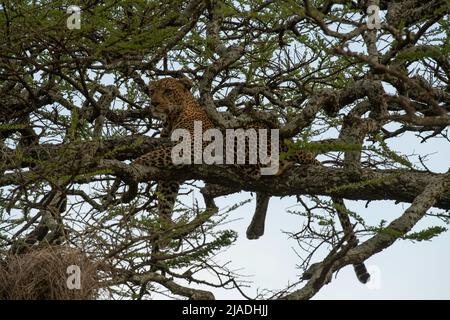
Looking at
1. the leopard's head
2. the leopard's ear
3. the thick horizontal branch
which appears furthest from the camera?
the leopard's ear

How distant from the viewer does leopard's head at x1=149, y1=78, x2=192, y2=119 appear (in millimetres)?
10656

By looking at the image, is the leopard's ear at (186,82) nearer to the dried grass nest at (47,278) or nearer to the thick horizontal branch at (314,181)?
the thick horizontal branch at (314,181)

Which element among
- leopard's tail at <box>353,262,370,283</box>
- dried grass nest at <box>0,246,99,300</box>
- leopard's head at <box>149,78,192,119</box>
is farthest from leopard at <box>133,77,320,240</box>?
dried grass nest at <box>0,246,99,300</box>

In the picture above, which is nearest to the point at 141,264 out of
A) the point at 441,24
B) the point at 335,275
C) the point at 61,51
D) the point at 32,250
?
the point at 32,250

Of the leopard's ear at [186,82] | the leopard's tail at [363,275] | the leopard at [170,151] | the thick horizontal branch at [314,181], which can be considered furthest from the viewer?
the leopard's ear at [186,82]

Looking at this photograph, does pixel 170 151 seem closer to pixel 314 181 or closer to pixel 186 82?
pixel 314 181

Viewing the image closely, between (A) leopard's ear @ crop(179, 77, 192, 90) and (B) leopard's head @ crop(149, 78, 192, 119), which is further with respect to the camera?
(A) leopard's ear @ crop(179, 77, 192, 90)

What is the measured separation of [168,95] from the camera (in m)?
10.8

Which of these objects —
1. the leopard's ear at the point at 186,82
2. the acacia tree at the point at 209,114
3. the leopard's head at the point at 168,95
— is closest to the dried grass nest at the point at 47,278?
the acacia tree at the point at 209,114

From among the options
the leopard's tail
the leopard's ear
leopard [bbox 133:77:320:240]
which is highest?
the leopard's ear

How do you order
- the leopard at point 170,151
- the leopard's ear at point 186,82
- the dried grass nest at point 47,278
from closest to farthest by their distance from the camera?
the dried grass nest at point 47,278 < the leopard at point 170,151 < the leopard's ear at point 186,82

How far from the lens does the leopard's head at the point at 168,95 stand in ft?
35.0

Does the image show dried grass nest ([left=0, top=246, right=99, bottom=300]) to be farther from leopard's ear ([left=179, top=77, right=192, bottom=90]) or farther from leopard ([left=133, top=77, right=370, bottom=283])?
leopard's ear ([left=179, top=77, right=192, bottom=90])

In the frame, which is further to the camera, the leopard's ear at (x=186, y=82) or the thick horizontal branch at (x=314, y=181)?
the leopard's ear at (x=186, y=82)
